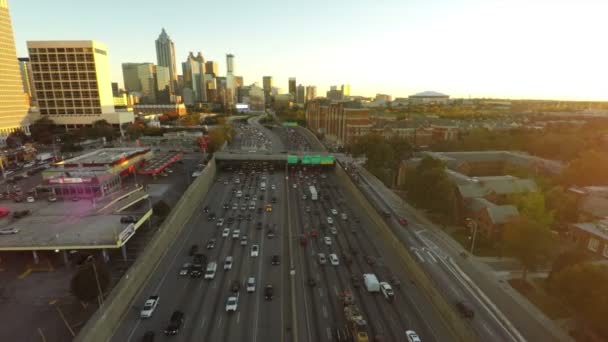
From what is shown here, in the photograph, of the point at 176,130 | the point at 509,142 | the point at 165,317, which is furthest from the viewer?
the point at 176,130

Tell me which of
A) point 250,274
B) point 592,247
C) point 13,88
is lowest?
point 250,274

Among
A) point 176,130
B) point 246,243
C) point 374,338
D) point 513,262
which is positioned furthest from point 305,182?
point 176,130

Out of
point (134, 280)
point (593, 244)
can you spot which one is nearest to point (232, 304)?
point (134, 280)

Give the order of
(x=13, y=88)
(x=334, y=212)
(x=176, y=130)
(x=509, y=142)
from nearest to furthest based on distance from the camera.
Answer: (x=334, y=212) → (x=509, y=142) → (x=13, y=88) → (x=176, y=130)

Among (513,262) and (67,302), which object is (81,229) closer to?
(67,302)

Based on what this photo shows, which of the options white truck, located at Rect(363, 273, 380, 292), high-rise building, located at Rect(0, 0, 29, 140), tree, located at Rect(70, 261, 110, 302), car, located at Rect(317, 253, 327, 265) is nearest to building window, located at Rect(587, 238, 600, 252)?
white truck, located at Rect(363, 273, 380, 292)

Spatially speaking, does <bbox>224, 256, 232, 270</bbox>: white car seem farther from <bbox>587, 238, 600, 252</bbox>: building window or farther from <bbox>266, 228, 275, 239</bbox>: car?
<bbox>587, 238, 600, 252</bbox>: building window

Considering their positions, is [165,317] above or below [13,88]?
below

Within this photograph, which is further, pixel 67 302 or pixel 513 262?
pixel 513 262
